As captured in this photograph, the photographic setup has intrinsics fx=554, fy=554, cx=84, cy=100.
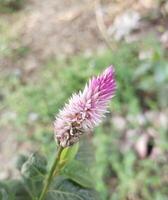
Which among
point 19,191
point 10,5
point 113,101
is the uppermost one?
point 10,5

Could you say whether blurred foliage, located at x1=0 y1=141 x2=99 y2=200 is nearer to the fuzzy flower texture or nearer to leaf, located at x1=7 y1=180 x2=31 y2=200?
leaf, located at x1=7 y1=180 x2=31 y2=200

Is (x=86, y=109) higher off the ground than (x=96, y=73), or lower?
lower

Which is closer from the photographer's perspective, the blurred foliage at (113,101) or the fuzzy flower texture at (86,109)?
the fuzzy flower texture at (86,109)

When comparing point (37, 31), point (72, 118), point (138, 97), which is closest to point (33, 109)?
point (138, 97)

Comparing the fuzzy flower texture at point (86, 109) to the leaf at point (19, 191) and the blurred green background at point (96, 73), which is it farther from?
the blurred green background at point (96, 73)

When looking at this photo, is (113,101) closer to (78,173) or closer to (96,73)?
(96,73)

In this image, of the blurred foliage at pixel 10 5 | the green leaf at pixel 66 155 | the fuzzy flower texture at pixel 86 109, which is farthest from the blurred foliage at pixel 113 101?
the fuzzy flower texture at pixel 86 109

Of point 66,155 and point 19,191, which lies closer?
point 66,155

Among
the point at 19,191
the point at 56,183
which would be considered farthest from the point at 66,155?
the point at 19,191
